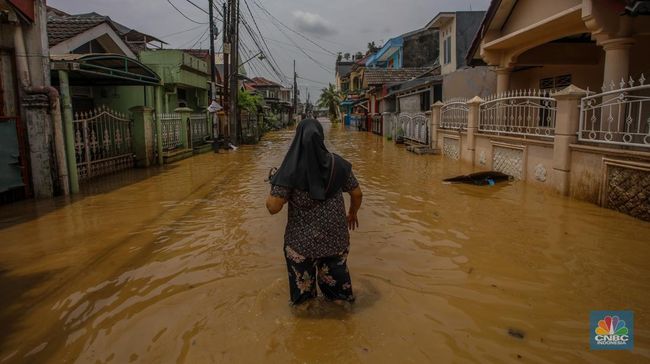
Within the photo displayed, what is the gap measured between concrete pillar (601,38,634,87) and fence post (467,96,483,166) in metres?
3.89

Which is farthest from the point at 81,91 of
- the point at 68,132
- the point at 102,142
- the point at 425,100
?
the point at 425,100

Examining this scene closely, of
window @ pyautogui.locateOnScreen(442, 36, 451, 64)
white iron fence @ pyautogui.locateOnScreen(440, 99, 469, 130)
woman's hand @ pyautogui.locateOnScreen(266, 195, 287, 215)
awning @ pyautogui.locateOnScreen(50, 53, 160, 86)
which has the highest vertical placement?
window @ pyautogui.locateOnScreen(442, 36, 451, 64)

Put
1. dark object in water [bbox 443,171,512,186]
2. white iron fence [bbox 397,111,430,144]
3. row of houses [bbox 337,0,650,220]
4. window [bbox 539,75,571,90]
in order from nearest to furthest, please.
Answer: row of houses [bbox 337,0,650,220]
dark object in water [bbox 443,171,512,186]
window [bbox 539,75,571,90]
white iron fence [bbox 397,111,430,144]

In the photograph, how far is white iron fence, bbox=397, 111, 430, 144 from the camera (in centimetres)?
1881

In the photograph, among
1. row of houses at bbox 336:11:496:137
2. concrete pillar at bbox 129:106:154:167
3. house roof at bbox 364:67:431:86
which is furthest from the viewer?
house roof at bbox 364:67:431:86

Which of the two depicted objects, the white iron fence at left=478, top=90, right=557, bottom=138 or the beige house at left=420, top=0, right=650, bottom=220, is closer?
the beige house at left=420, top=0, right=650, bottom=220

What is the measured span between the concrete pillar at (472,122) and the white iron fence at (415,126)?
518cm

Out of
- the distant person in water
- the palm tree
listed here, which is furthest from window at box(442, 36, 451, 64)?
the palm tree

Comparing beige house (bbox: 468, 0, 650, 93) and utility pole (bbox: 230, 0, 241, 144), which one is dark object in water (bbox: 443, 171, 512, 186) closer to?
beige house (bbox: 468, 0, 650, 93)

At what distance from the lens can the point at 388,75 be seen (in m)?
33.0

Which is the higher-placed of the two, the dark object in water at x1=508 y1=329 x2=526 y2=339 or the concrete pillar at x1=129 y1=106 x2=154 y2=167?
the concrete pillar at x1=129 y1=106 x2=154 y2=167

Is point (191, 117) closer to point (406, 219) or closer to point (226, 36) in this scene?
point (226, 36)

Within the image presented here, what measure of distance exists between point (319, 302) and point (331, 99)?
2640 inches

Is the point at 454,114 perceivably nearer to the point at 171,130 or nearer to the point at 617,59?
the point at 617,59
